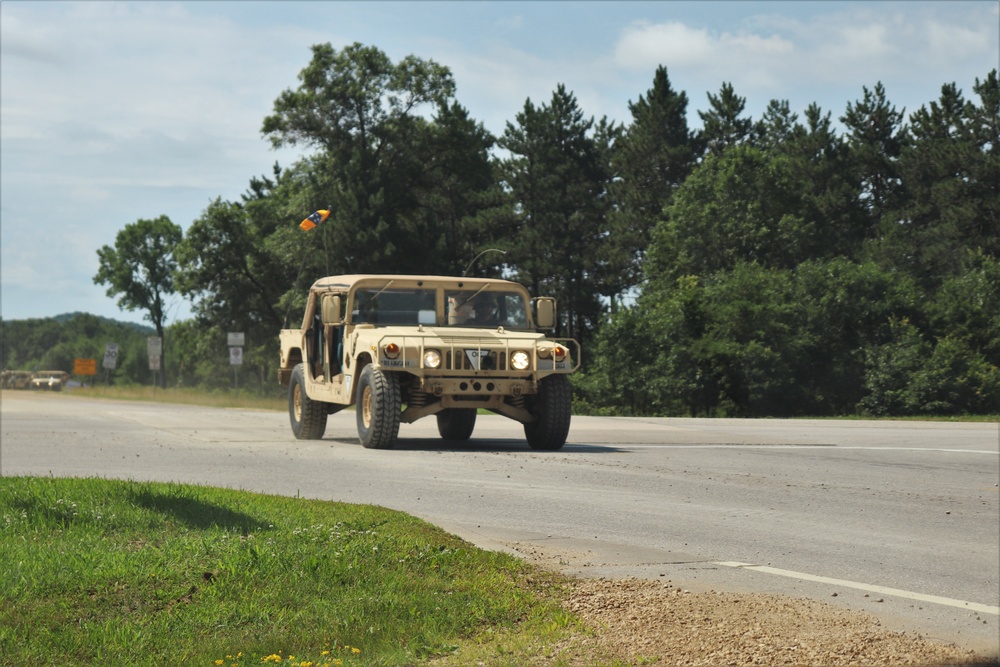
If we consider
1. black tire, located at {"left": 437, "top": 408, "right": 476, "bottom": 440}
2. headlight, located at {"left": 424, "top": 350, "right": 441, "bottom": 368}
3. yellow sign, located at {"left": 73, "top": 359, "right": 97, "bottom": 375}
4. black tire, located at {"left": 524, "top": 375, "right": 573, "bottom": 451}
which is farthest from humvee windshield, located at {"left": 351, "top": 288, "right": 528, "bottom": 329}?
yellow sign, located at {"left": 73, "top": 359, "right": 97, "bottom": 375}

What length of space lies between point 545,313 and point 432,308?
5.25 ft

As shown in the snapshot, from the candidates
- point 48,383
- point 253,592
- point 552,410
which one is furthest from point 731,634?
point 48,383

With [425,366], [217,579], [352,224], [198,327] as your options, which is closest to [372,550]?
[217,579]

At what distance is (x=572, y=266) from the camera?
65188 millimetres

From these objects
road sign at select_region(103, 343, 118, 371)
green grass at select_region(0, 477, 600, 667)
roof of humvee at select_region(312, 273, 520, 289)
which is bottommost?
green grass at select_region(0, 477, 600, 667)

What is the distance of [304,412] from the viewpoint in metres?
19.6

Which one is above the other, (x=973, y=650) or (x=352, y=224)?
(x=352, y=224)

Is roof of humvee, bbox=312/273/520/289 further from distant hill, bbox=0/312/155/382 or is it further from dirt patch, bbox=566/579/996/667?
distant hill, bbox=0/312/155/382

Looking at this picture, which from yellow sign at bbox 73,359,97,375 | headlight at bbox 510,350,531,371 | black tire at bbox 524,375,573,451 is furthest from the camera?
yellow sign at bbox 73,359,97,375

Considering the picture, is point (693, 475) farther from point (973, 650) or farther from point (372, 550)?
point (973, 650)

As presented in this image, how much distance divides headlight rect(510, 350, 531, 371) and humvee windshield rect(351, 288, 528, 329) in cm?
146

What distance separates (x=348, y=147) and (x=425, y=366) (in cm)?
4600

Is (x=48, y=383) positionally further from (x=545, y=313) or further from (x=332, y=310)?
(x=545, y=313)

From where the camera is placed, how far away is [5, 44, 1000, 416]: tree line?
4634 cm
